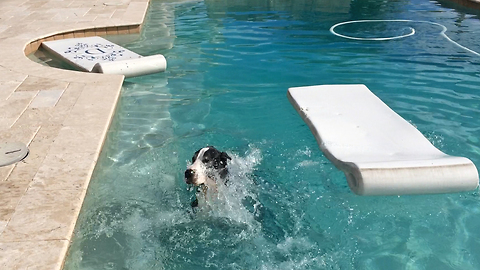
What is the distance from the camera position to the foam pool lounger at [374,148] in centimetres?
384

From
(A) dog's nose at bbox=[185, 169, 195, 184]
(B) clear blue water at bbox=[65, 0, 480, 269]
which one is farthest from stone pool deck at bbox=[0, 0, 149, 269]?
(A) dog's nose at bbox=[185, 169, 195, 184]

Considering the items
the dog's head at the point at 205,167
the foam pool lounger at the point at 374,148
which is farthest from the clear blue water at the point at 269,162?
the foam pool lounger at the point at 374,148

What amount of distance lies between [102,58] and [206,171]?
18.7ft

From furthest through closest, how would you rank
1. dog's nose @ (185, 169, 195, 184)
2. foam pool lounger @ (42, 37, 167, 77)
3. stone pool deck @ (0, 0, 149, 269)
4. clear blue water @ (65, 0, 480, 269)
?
Result: foam pool lounger @ (42, 37, 167, 77), clear blue water @ (65, 0, 480, 269), dog's nose @ (185, 169, 195, 184), stone pool deck @ (0, 0, 149, 269)

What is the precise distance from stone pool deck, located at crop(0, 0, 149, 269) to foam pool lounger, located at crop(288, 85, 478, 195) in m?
2.48

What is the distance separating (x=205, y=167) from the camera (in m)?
4.24

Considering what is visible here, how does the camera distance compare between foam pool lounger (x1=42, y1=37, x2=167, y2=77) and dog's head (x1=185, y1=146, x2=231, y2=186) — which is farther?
foam pool lounger (x1=42, y1=37, x2=167, y2=77)

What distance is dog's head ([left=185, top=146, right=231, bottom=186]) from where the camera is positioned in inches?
159

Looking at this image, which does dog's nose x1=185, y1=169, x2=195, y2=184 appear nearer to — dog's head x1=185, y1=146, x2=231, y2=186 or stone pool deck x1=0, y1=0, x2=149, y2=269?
dog's head x1=185, y1=146, x2=231, y2=186

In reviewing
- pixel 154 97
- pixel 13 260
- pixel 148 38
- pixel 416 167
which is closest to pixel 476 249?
pixel 416 167

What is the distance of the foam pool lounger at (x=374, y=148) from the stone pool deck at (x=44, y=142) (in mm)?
2484

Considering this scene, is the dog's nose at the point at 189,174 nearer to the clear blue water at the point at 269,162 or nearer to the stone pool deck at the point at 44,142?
the clear blue water at the point at 269,162

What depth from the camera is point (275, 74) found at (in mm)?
9141

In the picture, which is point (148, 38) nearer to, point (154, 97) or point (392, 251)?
point (154, 97)
